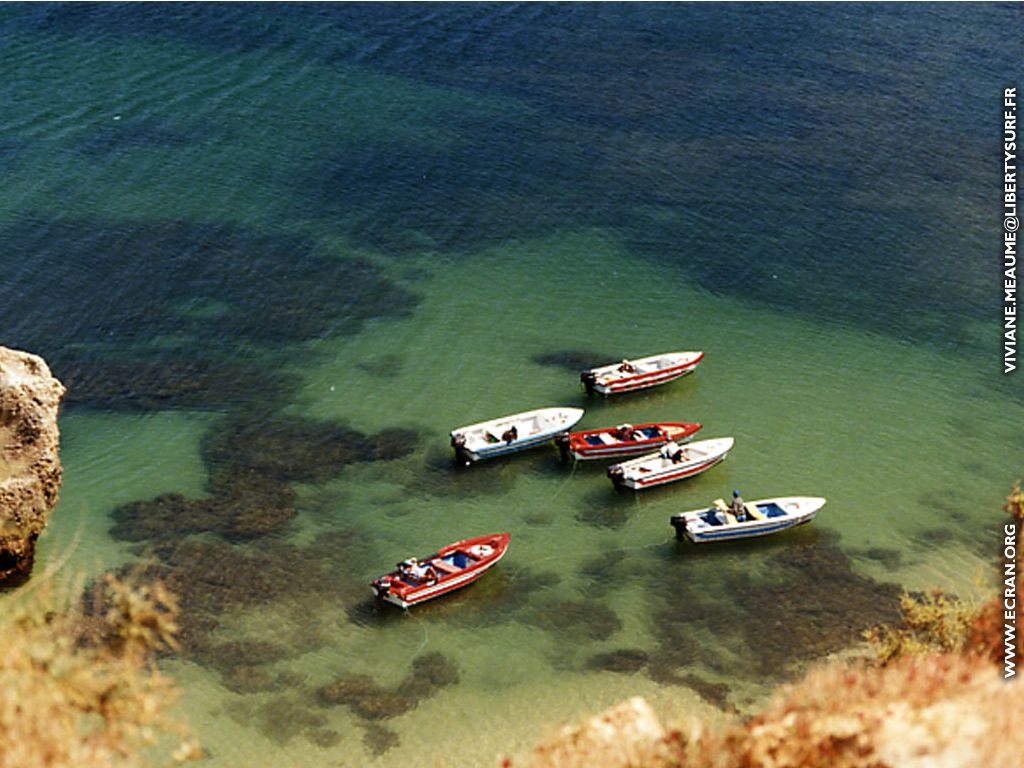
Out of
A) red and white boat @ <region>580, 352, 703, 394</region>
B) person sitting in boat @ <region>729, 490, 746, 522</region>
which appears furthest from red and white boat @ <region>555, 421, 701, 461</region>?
person sitting in boat @ <region>729, 490, 746, 522</region>

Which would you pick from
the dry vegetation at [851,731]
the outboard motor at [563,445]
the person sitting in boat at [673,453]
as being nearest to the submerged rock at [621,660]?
the person sitting in boat at [673,453]

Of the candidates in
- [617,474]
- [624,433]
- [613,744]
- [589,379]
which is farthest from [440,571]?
[613,744]

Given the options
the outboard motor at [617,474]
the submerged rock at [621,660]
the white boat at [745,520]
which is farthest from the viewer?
the outboard motor at [617,474]

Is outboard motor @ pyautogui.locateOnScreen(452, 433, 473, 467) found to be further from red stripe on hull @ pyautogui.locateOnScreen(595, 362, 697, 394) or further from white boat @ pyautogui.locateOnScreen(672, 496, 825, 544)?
white boat @ pyautogui.locateOnScreen(672, 496, 825, 544)

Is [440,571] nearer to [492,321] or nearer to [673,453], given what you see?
[673,453]

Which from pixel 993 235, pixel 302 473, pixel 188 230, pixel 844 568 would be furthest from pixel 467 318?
pixel 993 235

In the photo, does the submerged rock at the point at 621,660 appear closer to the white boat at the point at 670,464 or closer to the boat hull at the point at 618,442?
the white boat at the point at 670,464
